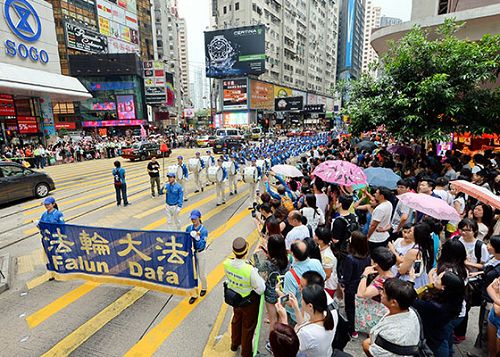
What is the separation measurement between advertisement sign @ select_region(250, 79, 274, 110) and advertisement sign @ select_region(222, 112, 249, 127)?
7.06 ft

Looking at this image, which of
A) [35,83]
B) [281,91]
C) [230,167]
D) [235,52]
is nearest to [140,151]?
[35,83]

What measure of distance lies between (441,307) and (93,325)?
15.4 feet

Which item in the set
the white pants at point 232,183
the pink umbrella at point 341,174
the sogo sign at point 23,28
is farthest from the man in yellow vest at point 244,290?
the sogo sign at point 23,28

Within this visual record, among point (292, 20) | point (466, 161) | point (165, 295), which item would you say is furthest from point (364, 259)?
point (292, 20)

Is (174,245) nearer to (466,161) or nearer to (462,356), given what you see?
(462,356)

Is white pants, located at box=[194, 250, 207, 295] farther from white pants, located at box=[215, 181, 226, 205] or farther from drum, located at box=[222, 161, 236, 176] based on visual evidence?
drum, located at box=[222, 161, 236, 176]

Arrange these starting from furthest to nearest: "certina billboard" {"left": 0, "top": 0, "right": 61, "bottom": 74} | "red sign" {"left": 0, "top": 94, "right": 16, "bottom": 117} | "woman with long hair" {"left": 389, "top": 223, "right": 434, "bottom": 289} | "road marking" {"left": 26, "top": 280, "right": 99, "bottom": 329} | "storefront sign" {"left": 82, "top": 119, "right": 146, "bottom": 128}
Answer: "storefront sign" {"left": 82, "top": 119, "right": 146, "bottom": 128} → "red sign" {"left": 0, "top": 94, "right": 16, "bottom": 117} → "certina billboard" {"left": 0, "top": 0, "right": 61, "bottom": 74} → "road marking" {"left": 26, "top": 280, "right": 99, "bottom": 329} → "woman with long hair" {"left": 389, "top": 223, "right": 434, "bottom": 289}

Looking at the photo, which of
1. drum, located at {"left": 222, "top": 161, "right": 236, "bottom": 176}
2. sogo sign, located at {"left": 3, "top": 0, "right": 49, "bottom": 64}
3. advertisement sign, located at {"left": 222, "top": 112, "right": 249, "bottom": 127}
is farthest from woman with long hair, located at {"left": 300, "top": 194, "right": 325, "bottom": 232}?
advertisement sign, located at {"left": 222, "top": 112, "right": 249, "bottom": 127}

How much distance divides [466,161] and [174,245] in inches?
363

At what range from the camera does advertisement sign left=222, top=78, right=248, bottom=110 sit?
48156mm

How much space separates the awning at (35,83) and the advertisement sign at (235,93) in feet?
88.6

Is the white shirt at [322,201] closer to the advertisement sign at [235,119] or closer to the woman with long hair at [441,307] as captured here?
the woman with long hair at [441,307]

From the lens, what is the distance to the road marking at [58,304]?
4.62 metres

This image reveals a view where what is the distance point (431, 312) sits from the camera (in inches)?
111
